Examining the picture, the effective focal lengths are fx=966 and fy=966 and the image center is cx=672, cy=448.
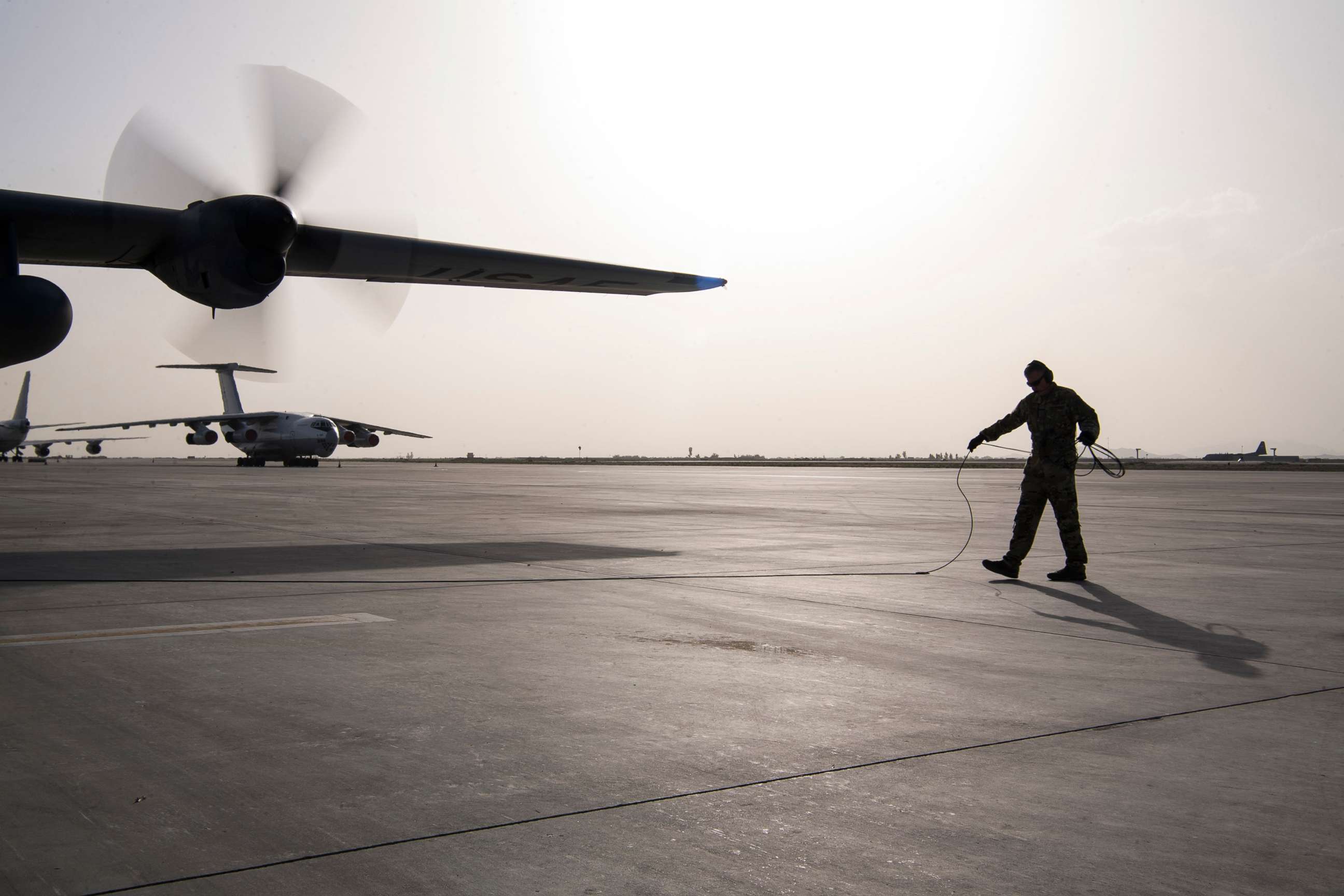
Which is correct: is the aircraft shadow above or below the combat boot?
below

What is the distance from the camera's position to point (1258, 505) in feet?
65.7

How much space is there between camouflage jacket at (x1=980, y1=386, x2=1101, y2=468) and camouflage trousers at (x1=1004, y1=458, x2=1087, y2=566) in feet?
0.34

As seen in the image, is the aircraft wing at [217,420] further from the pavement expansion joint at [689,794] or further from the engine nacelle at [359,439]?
the pavement expansion joint at [689,794]

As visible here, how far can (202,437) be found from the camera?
189ft

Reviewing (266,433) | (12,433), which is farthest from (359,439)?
(12,433)

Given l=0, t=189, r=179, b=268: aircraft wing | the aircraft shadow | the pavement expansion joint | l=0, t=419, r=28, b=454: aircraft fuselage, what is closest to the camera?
the pavement expansion joint

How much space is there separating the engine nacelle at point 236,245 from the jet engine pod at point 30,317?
172 centimetres

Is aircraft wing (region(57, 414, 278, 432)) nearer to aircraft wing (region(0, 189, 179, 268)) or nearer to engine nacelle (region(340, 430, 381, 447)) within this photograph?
engine nacelle (region(340, 430, 381, 447))

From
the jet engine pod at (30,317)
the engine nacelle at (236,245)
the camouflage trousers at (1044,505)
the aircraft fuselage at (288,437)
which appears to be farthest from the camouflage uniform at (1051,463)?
the aircraft fuselage at (288,437)

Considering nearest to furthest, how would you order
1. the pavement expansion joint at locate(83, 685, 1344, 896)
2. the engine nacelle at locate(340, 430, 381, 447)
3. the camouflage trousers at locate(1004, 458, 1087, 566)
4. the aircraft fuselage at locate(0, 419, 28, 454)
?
the pavement expansion joint at locate(83, 685, 1344, 896), the camouflage trousers at locate(1004, 458, 1087, 566), the engine nacelle at locate(340, 430, 381, 447), the aircraft fuselage at locate(0, 419, 28, 454)

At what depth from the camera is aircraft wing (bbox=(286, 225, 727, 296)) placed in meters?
15.3

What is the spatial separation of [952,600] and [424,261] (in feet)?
39.4

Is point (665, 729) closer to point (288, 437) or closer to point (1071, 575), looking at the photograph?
point (1071, 575)

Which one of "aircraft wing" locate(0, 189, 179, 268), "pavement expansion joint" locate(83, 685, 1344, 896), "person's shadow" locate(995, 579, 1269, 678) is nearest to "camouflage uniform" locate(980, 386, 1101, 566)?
"person's shadow" locate(995, 579, 1269, 678)
